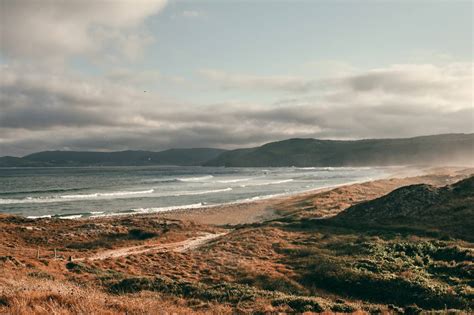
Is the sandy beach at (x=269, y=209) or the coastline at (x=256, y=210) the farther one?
the coastline at (x=256, y=210)

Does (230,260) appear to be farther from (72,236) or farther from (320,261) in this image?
(72,236)

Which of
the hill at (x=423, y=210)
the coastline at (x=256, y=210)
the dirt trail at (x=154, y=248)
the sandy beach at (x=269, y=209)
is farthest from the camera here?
the coastline at (x=256, y=210)

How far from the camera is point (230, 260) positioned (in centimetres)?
2669

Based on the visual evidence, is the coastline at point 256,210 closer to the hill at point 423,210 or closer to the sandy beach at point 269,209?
the sandy beach at point 269,209

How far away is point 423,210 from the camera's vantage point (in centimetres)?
4034

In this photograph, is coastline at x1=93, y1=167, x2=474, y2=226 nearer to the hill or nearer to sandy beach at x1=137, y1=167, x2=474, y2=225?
sandy beach at x1=137, y1=167, x2=474, y2=225

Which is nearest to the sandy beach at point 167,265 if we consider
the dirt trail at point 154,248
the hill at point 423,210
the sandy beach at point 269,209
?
the dirt trail at point 154,248

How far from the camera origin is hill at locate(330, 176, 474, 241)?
3459cm

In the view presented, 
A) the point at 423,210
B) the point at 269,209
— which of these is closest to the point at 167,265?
the point at 423,210

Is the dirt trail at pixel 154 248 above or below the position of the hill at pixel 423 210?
below

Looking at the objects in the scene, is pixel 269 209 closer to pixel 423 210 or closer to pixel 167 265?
pixel 423 210

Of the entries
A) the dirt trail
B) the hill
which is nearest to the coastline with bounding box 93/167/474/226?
the hill

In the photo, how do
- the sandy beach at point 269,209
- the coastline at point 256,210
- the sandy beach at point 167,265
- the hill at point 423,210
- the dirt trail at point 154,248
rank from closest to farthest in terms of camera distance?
the sandy beach at point 167,265 → the dirt trail at point 154,248 → the hill at point 423,210 → the sandy beach at point 269,209 → the coastline at point 256,210

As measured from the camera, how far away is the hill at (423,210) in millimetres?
34594
